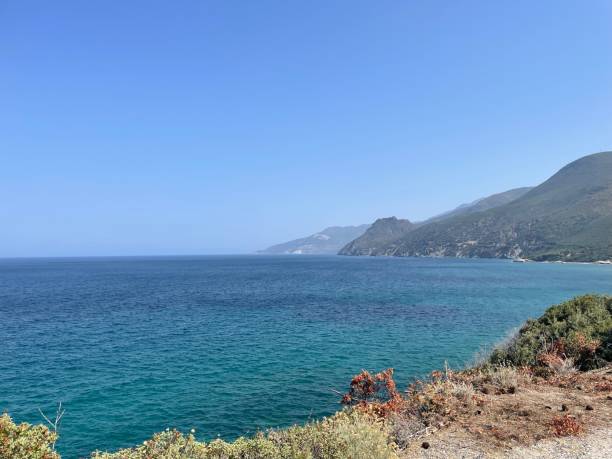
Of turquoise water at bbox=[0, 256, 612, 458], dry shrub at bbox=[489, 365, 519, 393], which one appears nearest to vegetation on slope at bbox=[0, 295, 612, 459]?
dry shrub at bbox=[489, 365, 519, 393]

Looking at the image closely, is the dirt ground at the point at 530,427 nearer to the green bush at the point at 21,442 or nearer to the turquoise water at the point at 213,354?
the green bush at the point at 21,442

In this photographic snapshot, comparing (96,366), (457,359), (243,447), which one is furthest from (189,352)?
(243,447)

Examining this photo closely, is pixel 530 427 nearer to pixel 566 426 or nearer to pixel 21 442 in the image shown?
pixel 566 426

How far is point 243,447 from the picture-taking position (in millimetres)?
8391

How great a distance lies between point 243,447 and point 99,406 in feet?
45.4

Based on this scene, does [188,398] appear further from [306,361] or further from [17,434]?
[17,434]

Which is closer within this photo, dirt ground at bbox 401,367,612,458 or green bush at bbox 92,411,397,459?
green bush at bbox 92,411,397,459

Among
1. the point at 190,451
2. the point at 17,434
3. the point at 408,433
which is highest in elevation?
the point at 17,434

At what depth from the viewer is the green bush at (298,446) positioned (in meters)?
6.76

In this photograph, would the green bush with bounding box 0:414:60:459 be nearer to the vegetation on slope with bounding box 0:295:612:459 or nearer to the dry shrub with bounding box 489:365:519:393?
the vegetation on slope with bounding box 0:295:612:459

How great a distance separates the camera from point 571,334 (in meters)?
16.4

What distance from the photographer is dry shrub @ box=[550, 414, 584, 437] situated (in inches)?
330

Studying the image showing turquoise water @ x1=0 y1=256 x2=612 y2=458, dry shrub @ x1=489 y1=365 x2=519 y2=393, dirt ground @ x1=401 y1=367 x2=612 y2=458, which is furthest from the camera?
turquoise water @ x1=0 y1=256 x2=612 y2=458

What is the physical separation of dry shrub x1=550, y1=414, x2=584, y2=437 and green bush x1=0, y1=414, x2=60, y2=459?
10.2 metres
